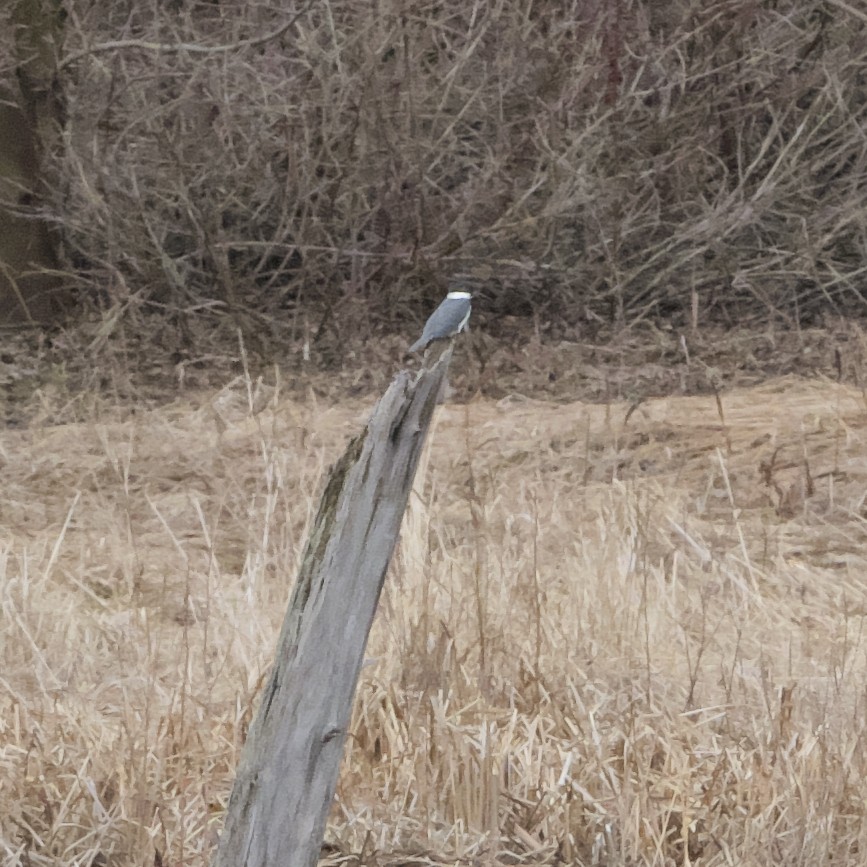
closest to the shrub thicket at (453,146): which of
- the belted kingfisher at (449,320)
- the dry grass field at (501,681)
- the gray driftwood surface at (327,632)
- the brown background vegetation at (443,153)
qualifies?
the brown background vegetation at (443,153)

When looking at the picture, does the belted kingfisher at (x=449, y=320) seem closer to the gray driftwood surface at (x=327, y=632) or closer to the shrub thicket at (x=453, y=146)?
the gray driftwood surface at (x=327, y=632)

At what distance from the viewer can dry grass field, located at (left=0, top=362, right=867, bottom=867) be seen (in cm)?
274

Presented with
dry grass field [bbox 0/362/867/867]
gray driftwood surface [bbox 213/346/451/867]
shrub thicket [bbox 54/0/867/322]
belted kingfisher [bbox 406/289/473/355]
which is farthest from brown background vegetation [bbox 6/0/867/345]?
gray driftwood surface [bbox 213/346/451/867]

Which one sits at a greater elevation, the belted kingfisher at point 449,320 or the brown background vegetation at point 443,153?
the belted kingfisher at point 449,320

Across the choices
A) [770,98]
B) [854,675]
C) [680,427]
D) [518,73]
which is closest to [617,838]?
[854,675]

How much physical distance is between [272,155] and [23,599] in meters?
5.03

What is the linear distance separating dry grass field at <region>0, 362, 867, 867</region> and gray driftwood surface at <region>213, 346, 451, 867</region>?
0.38 meters

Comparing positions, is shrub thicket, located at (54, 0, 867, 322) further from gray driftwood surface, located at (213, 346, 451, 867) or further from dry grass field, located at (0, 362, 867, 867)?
gray driftwood surface, located at (213, 346, 451, 867)

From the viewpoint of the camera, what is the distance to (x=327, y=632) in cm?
201

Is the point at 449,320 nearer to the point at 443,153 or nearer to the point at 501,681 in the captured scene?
the point at 501,681

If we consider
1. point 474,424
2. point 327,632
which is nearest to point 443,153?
point 474,424

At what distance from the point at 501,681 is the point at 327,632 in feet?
4.10

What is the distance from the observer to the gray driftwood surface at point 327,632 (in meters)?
2.01

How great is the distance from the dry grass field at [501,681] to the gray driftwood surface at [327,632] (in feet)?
1.25
